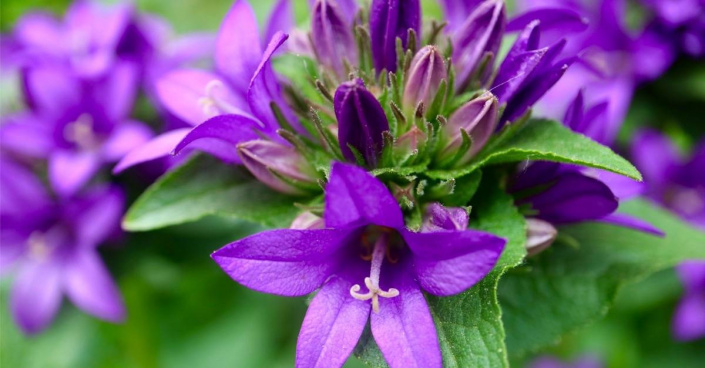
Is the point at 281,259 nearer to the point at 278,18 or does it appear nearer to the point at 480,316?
the point at 480,316

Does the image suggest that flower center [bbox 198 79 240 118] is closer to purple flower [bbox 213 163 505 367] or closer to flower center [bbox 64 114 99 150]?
purple flower [bbox 213 163 505 367]

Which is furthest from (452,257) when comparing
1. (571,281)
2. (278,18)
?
(278,18)

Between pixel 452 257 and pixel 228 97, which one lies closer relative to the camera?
pixel 452 257

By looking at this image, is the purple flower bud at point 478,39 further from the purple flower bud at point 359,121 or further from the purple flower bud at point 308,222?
the purple flower bud at point 308,222

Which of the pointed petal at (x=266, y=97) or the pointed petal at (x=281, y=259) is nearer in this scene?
the pointed petal at (x=281, y=259)

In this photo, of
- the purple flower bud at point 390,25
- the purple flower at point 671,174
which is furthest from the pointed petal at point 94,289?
the purple flower at point 671,174
